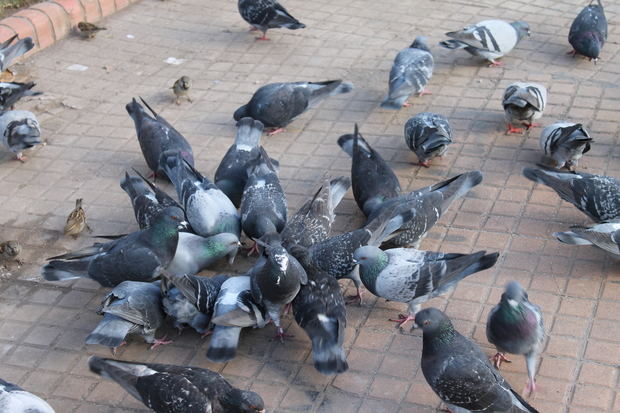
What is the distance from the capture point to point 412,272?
4.95m

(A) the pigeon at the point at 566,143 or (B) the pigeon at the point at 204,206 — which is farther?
(A) the pigeon at the point at 566,143

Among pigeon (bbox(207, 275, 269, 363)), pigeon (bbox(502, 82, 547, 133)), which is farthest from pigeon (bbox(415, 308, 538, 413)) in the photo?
pigeon (bbox(502, 82, 547, 133))

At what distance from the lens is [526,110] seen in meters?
6.89

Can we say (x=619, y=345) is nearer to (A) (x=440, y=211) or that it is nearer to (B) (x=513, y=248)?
(B) (x=513, y=248)

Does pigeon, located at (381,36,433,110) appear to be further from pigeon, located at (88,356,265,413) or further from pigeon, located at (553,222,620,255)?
pigeon, located at (88,356,265,413)

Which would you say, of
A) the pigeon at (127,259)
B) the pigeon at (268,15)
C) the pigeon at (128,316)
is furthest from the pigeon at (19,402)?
the pigeon at (268,15)

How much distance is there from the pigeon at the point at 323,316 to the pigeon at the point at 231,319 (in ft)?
0.86

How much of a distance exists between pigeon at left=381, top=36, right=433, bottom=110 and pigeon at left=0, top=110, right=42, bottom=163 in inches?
121

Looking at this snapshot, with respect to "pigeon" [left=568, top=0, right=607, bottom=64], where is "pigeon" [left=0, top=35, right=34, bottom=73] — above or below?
above

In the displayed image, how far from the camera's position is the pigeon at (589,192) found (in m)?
5.59

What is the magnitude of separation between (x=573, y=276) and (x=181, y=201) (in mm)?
2831

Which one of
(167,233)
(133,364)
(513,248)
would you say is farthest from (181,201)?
(513,248)

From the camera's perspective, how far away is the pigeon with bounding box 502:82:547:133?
6836mm

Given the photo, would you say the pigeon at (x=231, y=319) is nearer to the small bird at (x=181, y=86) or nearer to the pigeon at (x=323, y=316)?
the pigeon at (x=323, y=316)
